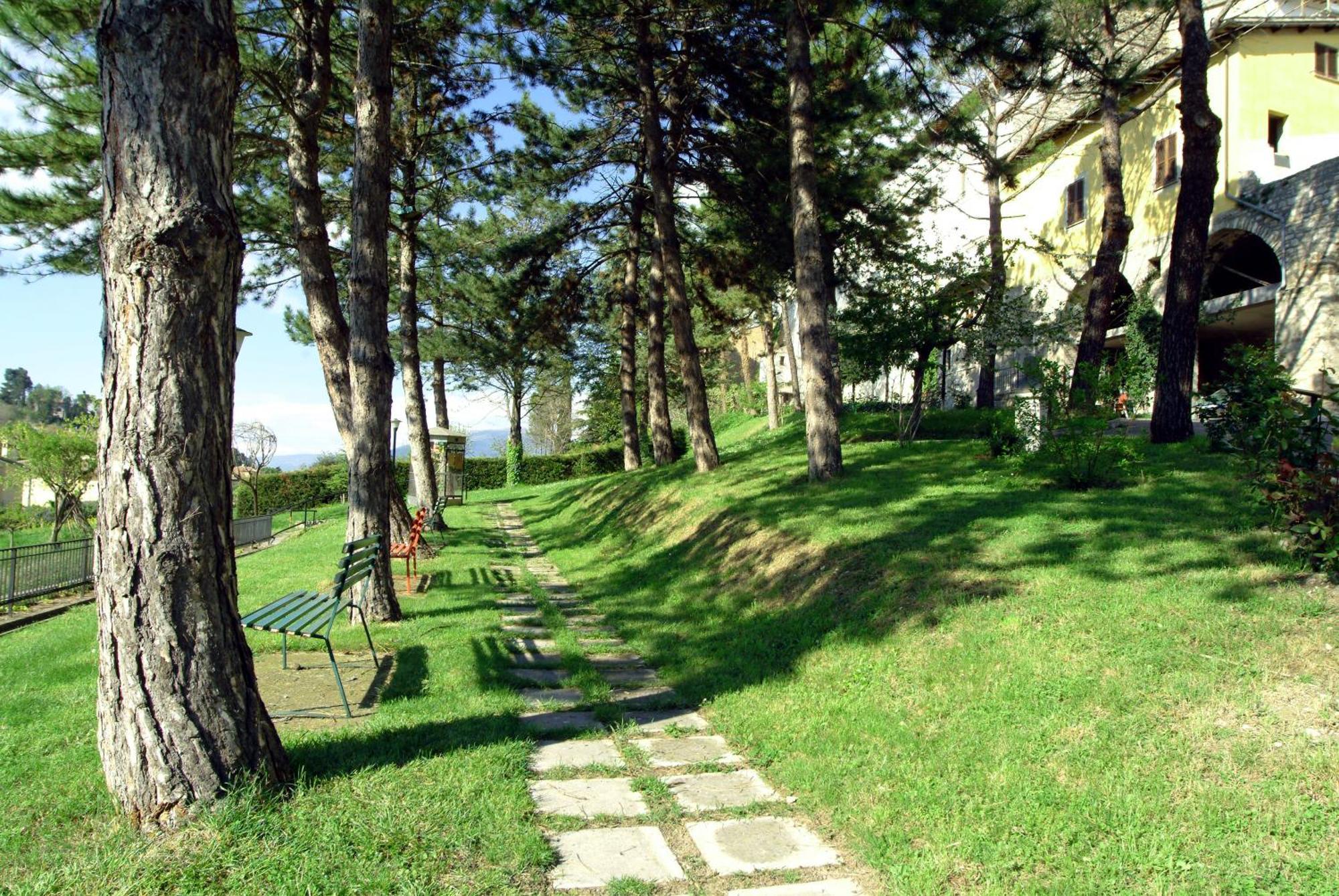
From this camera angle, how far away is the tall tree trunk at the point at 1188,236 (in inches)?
372

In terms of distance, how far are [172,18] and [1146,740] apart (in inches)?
205

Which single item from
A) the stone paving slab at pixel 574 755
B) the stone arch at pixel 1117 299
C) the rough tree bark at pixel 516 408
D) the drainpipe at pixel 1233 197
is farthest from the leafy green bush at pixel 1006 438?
the rough tree bark at pixel 516 408

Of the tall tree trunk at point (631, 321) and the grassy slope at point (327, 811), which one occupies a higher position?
the tall tree trunk at point (631, 321)

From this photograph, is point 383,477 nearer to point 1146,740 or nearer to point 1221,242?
point 1146,740

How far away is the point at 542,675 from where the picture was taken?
5.82 metres

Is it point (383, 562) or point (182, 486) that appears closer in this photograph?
point (182, 486)

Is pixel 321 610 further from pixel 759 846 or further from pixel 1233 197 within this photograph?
pixel 1233 197

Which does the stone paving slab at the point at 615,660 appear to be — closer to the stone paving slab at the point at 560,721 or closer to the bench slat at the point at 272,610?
the stone paving slab at the point at 560,721

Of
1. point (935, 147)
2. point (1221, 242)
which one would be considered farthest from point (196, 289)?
point (1221, 242)

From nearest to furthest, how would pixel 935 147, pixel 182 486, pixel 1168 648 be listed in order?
→ pixel 182 486 < pixel 1168 648 < pixel 935 147

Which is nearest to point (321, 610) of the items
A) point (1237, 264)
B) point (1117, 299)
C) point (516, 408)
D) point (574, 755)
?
point (574, 755)

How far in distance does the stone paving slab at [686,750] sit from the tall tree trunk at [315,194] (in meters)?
6.29

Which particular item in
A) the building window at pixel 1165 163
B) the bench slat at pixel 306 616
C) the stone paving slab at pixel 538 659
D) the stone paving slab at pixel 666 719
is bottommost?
the stone paving slab at pixel 666 719

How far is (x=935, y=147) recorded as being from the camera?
11797mm
